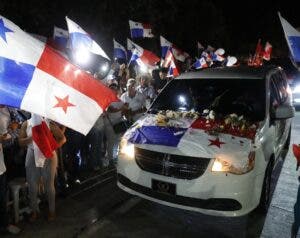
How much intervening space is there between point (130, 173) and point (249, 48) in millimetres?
46180

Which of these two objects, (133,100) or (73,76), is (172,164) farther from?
(133,100)

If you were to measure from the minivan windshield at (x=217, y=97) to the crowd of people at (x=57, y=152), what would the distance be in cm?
98

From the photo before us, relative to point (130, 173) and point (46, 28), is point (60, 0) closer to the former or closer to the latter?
point (46, 28)

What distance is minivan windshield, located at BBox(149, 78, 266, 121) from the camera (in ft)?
20.1

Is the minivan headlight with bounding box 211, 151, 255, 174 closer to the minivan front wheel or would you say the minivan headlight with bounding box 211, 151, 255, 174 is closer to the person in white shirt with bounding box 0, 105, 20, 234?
the minivan front wheel

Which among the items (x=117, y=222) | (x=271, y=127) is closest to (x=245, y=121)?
(x=271, y=127)

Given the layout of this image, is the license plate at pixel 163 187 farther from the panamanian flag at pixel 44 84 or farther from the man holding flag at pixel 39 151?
the panamanian flag at pixel 44 84

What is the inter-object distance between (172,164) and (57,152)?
206 centimetres

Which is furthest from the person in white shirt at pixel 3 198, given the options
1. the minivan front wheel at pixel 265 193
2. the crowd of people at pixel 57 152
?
the minivan front wheel at pixel 265 193

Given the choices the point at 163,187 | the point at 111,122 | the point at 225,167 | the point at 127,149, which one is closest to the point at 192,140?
the point at 225,167

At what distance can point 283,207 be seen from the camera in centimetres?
603

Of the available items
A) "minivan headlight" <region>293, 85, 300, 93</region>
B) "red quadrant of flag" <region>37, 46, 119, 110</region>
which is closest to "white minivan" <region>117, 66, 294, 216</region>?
"red quadrant of flag" <region>37, 46, 119, 110</region>

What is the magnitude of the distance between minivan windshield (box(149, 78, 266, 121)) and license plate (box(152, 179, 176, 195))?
4.97 feet

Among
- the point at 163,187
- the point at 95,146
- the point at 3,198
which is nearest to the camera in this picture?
the point at 3,198
